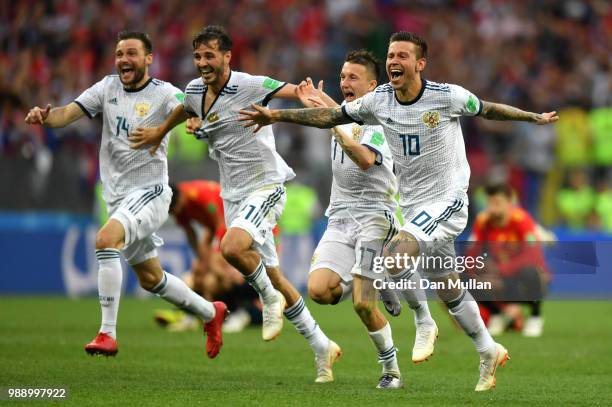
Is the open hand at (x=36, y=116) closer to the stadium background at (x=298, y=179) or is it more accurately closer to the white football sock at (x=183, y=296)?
the white football sock at (x=183, y=296)

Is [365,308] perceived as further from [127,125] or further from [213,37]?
[127,125]

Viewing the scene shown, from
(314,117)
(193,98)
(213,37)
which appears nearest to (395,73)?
(314,117)

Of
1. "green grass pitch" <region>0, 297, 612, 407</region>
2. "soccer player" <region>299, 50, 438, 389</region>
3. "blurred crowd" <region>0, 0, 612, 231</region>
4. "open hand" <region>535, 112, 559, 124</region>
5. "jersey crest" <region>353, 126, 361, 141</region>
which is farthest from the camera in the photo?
"blurred crowd" <region>0, 0, 612, 231</region>

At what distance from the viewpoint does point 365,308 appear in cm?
916

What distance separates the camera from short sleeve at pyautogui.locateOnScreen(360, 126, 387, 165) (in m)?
9.37

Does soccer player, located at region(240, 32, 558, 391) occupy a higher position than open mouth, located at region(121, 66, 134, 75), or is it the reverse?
open mouth, located at region(121, 66, 134, 75)

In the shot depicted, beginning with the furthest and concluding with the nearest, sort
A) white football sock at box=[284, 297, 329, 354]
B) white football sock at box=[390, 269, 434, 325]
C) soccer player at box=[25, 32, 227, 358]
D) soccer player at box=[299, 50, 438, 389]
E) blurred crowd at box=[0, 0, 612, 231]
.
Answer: blurred crowd at box=[0, 0, 612, 231]
soccer player at box=[25, 32, 227, 358]
white football sock at box=[284, 297, 329, 354]
soccer player at box=[299, 50, 438, 389]
white football sock at box=[390, 269, 434, 325]

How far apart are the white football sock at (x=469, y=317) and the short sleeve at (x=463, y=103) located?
132 cm

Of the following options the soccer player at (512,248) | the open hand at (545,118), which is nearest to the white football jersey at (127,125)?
the open hand at (545,118)

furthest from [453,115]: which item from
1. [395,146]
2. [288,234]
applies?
[288,234]

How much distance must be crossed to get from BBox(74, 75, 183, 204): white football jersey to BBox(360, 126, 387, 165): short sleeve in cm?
184

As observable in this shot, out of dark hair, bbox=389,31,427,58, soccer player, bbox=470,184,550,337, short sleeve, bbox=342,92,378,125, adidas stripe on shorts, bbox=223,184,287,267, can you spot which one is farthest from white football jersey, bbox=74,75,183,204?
soccer player, bbox=470,184,550,337

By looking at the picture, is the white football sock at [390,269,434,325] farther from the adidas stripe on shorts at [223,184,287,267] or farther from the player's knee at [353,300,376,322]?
the adidas stripe on shorts at [223,184,287,267]

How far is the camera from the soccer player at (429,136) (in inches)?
344
